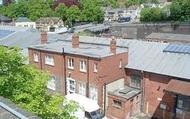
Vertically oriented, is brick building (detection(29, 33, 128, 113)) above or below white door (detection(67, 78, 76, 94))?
above

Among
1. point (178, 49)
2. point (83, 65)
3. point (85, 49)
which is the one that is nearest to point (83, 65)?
point (83, 65)

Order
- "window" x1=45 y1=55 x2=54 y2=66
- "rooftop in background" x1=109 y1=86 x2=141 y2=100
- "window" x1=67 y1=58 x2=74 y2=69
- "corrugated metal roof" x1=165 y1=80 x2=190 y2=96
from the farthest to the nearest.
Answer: "window" x1=45 y1=55 x2=54 y2=66 < "window" x1=67 y1=58 x2=74 y2=69 < "rooftop in background" x1=109 y1=86 x2=141 y2=100 < "corrugated metal roof" x1=165 y1=80 x2=190 y2=96

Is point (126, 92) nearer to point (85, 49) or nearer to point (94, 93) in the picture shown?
point (94, 93)

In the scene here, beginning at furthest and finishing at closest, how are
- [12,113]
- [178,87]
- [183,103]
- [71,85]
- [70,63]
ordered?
1. [71,85]
2. [70,63]
3. [183,103]
4. [178,87]
5. [12,113]

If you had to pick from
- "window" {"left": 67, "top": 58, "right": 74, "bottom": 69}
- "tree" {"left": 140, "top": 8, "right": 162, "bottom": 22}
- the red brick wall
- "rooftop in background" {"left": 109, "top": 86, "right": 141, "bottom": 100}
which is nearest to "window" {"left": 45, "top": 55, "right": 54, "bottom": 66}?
the red brick wall

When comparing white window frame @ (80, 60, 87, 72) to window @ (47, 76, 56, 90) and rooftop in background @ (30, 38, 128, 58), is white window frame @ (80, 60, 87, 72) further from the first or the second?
window @ (47, 76, 56, 90)

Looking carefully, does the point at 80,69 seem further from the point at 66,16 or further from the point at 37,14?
the point at 37,14

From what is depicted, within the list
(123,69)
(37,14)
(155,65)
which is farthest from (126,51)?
(37,14)
